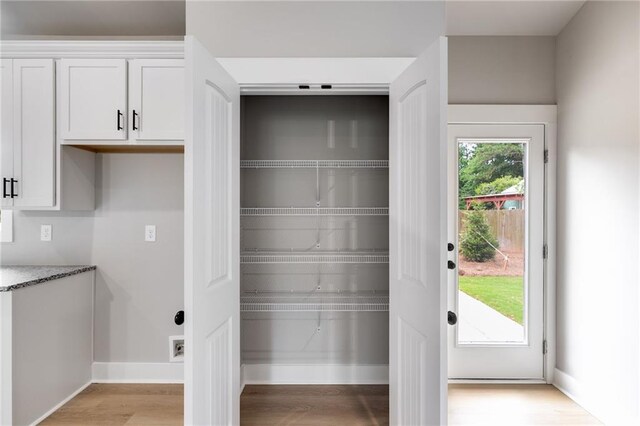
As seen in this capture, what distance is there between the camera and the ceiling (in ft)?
7.05

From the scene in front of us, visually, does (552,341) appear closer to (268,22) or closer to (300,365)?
(300,365)

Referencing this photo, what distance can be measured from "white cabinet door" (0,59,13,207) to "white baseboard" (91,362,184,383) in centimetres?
131

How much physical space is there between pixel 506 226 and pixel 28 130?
334cm

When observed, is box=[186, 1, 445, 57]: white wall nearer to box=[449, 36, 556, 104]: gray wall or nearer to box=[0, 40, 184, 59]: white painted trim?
box=[0, 40, 184, 59]: white painted trim

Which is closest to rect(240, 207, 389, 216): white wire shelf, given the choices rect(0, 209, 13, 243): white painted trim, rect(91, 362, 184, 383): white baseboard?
rect(91, 362, 184, 383): white baseboard

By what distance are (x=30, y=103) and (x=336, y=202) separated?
82.0 inches

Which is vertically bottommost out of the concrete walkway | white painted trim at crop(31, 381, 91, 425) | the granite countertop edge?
white painted trim at crop(31, 381, 91, 425)

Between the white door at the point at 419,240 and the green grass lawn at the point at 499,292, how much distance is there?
49.7 inches

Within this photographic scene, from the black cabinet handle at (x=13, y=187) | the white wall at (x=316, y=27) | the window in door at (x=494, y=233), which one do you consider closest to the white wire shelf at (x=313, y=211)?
the window in door at (x=494, y=233)

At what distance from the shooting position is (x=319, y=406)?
8.45 feet

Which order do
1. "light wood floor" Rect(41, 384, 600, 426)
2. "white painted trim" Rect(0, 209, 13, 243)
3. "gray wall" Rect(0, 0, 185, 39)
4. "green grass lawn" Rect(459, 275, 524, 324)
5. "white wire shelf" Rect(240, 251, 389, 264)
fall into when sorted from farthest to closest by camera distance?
"green grass lawn" Rect(459, 275, 524, 324)
"white wire shelf" Rect(240, 251, 389, 264)
"white painted trim" Rect(0, 209, 13, 243)
"gray wall" Rect(0, 0, 185, 39)
"light wood floor" Rect(41, 384, 600, 426)

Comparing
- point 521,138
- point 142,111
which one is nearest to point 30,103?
point 142,111

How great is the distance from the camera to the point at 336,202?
298cm

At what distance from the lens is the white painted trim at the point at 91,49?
8.02 ft
